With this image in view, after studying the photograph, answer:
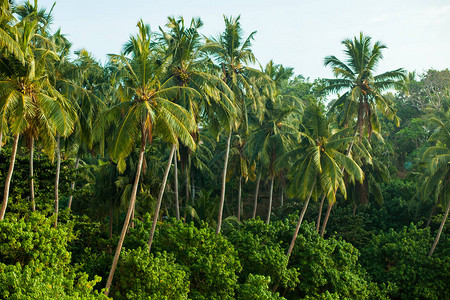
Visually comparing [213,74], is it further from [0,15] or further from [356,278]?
[356,278]

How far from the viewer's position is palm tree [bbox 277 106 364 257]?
2117 cm

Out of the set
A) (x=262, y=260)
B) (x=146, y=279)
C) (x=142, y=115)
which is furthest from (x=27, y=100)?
(x=262, y=260)

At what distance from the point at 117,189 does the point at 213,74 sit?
8.19 metres

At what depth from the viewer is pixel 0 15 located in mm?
15227

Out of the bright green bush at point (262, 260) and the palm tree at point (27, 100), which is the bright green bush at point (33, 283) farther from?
the bright green bush at point (262, 260)

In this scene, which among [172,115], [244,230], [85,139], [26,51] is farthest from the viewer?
[244,230]

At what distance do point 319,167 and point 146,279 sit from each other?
9464mm

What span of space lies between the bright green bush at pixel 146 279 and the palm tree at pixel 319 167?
7.19m

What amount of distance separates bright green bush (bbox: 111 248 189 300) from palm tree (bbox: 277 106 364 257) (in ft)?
23.6

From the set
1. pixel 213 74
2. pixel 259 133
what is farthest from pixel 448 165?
pixel 213 74

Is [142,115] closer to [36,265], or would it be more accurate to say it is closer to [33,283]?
A: [36,265]

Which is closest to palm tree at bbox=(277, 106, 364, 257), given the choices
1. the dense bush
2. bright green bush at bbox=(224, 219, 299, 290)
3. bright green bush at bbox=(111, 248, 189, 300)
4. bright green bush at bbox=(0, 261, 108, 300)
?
bright green bush at bbox=(224, 219, 299, 290)

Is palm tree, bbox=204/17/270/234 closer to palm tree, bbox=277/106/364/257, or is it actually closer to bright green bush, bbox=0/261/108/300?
palm tree, bbox=277/106/364/257

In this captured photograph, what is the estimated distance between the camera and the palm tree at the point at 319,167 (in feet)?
69.5
